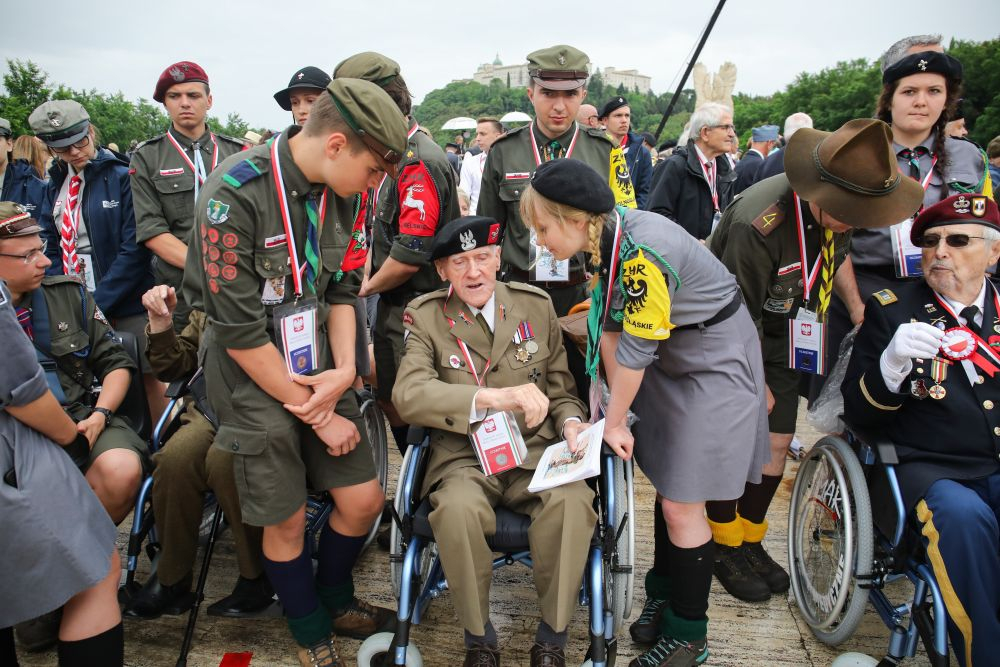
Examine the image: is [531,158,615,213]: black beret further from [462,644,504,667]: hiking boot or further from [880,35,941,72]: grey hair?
[880,35,941,72]: grey hair

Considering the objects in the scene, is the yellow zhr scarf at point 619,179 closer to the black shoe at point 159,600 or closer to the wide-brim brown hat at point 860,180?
the wide-brim brown hat at point 860,180

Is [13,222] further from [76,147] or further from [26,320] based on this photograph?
[76,147]

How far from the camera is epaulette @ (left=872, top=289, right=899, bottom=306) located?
2434mm

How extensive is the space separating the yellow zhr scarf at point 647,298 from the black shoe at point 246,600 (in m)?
1.83

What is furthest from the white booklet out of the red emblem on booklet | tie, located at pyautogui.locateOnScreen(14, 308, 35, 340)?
tie, located at pyautogui.locateOnScreen(14, 308, 35, 340)

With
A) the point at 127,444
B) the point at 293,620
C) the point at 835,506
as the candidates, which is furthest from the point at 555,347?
the point at 127,444

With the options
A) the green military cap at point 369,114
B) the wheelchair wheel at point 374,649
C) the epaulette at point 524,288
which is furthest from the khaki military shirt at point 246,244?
the wheelchair wheel at point 374,649

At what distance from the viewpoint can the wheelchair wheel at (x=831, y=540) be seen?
2285mm

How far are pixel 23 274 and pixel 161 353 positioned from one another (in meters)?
0.56

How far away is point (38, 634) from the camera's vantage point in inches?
99.6

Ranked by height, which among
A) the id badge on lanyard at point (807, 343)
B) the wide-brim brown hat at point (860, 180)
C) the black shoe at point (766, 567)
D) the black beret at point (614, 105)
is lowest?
the black shoe at point (766, 567)

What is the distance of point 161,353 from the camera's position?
9.12ft

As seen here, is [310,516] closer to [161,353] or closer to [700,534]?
[161,353]

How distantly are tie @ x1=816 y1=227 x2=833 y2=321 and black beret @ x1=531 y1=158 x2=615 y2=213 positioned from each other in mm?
1042
